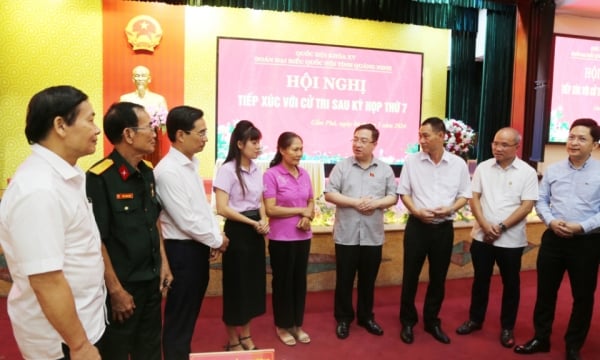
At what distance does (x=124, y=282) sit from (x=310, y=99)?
574 centimetres

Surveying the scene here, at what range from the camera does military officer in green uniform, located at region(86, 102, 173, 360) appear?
172 centimetres

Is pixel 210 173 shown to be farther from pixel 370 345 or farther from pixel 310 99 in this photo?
pixel 370 345

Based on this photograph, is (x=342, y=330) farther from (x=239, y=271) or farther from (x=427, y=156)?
(x=427, y=156)

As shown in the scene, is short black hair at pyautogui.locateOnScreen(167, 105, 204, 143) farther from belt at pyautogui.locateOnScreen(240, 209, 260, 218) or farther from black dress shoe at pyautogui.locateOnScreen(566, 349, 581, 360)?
black dress shoe at pyautogui.locateOnScreen(566, 349, 581, 360)

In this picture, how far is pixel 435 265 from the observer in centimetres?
305

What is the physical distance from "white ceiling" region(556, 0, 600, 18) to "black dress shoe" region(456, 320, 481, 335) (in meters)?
5.46

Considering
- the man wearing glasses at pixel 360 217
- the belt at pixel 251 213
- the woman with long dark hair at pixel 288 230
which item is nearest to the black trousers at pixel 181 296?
the belt at pixel 251 213

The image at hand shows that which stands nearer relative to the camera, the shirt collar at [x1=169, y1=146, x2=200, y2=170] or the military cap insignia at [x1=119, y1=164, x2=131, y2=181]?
the military cap insignia at [x1=119, y1=164, x2=131, y2=181]

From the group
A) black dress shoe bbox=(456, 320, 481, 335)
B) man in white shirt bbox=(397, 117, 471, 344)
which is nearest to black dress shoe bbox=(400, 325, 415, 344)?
man in white shirt bbox=(397, 117, 471, 344)

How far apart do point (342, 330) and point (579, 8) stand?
20.6 feet

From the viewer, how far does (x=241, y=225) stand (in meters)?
2.65

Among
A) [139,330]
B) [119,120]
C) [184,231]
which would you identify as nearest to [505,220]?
[184,231]

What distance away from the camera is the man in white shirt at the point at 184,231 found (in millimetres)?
2105

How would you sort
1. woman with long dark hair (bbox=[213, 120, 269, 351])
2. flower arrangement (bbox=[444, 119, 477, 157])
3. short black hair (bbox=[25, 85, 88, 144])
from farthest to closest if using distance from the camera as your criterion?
1. flower arrangement (bbox=[444, 119, 477, 157])
2. woman with long dark hair (bbox=[213, 120, 269, 351])
3. short black hair (bbox=[25, 85, 88, 144])
